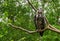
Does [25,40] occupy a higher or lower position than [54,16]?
lower

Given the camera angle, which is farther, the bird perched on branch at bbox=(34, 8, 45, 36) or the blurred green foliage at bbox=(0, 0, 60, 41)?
the blurred green foliage at bbox=(0, 0, 60, 41)

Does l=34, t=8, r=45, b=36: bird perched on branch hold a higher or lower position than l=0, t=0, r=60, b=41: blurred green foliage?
higher

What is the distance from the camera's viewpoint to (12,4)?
821 centimetres

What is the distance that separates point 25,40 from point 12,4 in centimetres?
115

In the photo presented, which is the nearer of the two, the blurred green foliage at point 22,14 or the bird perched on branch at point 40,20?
the bird perched on branch at point 40,20

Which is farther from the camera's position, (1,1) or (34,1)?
(34,1)

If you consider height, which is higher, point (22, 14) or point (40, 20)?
point (40, 20)

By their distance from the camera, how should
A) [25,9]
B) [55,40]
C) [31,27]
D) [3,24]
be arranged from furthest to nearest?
[25,9]
[31,27]
[55,40]
[3,24]

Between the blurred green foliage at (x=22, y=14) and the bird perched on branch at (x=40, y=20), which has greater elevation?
the bird perched on branch at (x=40, y=20)

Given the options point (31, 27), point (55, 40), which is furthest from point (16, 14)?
point (55, 40)

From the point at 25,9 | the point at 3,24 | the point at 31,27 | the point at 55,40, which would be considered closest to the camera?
the point at 3,24

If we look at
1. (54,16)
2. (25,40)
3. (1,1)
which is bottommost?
(25,40)

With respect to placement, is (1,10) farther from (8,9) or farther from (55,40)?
(55,40)

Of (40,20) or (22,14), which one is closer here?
(40,20)
